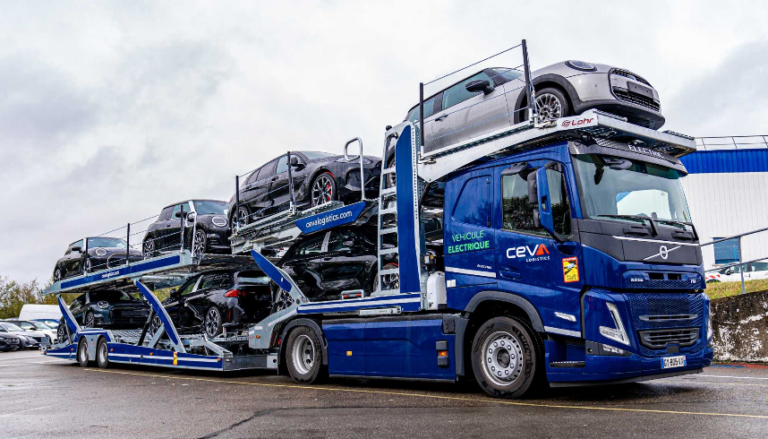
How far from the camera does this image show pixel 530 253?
23.4ft

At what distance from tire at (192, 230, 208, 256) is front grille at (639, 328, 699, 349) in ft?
28.5

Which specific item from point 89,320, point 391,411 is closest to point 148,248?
point 89,320

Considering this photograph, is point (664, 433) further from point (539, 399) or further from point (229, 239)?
point (229, 239)

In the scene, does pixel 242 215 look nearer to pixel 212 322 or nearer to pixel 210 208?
pixel 210 208

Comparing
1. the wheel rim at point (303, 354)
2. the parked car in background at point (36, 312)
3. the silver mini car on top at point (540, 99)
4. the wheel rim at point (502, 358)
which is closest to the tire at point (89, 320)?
the wheel rim at point (303, 354)

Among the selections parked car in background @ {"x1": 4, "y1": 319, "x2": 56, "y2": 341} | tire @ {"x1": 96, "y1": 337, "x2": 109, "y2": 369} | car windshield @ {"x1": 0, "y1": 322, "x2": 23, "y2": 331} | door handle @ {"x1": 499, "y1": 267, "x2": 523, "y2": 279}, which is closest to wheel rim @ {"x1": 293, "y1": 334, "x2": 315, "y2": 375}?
door handle @ {"x1": 499, "y1": 267, "x2": 523, "y2": 279}

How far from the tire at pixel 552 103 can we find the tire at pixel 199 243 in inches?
293

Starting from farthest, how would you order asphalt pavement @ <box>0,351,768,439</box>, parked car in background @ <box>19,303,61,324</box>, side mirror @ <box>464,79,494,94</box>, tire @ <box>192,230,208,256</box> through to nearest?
parked car in background @ <box>19,303,61,324</box> < tire @ <box>192,230,208,256</box> < side mirror @ <box>464,79,494,94</box> < asphalt pavement @ <box>0,351,768,439</box>

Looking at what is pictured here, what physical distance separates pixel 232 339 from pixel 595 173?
735 cm

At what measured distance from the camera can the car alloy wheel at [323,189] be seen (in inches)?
402

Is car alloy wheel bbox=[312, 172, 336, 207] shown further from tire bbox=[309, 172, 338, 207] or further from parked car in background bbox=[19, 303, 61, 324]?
parked car in background bbox=[19, 303, 61, 324]

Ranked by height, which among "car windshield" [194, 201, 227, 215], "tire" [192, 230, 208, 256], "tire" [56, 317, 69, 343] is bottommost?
"tire" [56, 317, 69, 343]

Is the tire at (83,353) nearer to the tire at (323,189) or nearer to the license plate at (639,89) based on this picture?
the tire at (323,189)

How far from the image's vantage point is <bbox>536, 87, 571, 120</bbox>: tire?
779 cm
